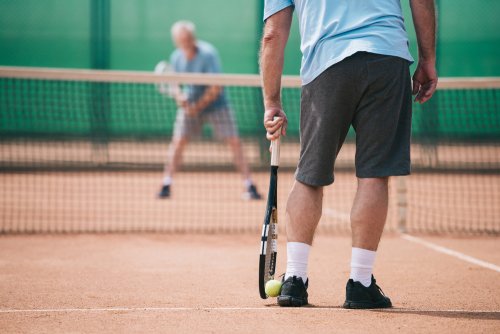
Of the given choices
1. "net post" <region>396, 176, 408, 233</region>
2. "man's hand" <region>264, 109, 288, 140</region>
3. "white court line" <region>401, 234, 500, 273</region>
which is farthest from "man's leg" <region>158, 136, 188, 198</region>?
"man's hand" <region>264, 109, 288, 140</region>

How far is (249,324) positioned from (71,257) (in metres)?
2.24

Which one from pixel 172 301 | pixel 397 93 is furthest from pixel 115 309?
pixel 397 93

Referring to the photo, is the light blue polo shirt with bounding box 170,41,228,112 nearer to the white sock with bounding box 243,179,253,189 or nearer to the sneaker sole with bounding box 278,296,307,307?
the white sock with bounding box 243,179,253,189

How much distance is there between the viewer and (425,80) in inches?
153

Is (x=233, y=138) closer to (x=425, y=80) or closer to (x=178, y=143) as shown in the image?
(x=178, y=143)

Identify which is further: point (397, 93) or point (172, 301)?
point (172, 301)

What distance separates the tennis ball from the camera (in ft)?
12.5

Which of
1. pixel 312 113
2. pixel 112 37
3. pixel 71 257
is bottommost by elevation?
pixel 71 257

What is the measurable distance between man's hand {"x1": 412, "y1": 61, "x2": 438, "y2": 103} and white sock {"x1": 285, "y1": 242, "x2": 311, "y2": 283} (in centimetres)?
85

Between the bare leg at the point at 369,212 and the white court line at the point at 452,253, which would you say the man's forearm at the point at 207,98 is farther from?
the bare leg at the point at 369,212

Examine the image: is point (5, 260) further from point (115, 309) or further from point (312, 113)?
point (312, 113)

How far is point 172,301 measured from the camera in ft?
13.0

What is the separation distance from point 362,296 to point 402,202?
2979 mm

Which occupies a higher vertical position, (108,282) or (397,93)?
(397,93)
